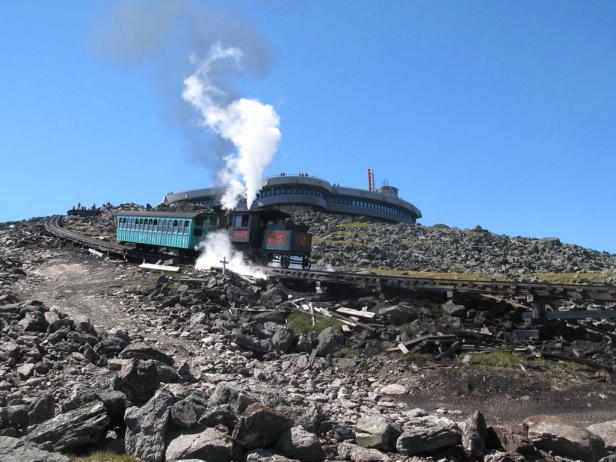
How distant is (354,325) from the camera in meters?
20.6

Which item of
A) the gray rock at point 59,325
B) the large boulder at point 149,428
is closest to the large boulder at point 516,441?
the large boulder at point 149,428

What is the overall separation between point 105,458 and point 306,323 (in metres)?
12.6

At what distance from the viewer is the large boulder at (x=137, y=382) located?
1138 centimetres

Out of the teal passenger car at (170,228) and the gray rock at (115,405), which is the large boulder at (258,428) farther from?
the teal passenger car at (170,228)

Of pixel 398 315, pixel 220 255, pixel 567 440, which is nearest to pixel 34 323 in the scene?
pixel 398 315

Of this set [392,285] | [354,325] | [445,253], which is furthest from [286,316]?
[445,253]

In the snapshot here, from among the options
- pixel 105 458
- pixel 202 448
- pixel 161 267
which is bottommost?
pixel 105 458

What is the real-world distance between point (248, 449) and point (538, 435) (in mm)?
6053

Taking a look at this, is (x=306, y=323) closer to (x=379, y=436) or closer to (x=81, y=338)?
(x=81, y=338)

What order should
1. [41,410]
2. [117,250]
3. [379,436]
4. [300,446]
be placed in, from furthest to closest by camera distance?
[117,250]
[41,410]
[379,436]
[300,446]

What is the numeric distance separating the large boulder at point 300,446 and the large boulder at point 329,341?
336 inches

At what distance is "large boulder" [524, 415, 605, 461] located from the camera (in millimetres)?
10195

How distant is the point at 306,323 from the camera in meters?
21.4

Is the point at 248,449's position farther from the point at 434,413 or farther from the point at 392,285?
the point at 392,285
